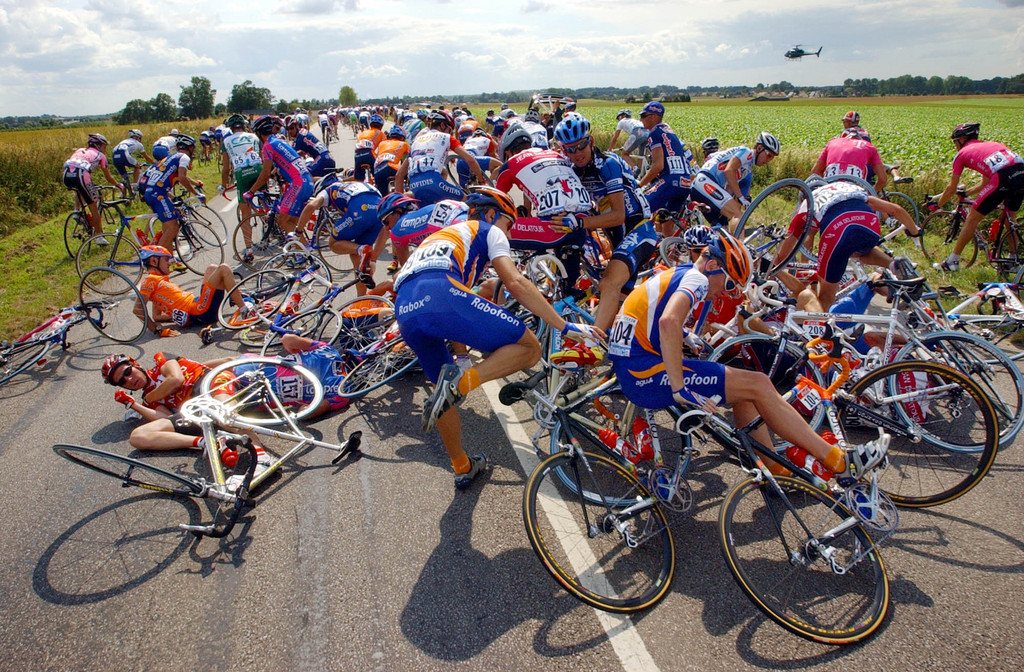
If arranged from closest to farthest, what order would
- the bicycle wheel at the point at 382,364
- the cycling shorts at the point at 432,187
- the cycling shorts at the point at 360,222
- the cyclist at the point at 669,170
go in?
the bicycle wheel at the point at 382,364, the cycling shorts at the point at 360,222, the cyclist at the point at 669,170, the cycling shorts at the point at 432,187

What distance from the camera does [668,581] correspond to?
2965 millimetres

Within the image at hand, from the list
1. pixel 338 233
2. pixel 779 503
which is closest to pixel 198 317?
pixel 338 233

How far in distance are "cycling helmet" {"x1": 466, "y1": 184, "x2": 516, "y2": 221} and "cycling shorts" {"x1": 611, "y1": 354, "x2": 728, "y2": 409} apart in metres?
1.53

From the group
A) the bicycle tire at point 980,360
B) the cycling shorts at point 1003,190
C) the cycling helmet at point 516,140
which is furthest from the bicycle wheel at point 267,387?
the cycling shorts at point 1003,190

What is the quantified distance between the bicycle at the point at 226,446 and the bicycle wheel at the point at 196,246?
589cm

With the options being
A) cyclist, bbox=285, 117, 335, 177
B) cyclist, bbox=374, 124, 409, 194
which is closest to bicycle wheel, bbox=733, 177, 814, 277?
cyclist, bbox=374, 124, 409, 194

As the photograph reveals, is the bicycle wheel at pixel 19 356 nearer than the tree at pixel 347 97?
Yes

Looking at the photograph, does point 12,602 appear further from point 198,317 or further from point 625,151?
point 625,151

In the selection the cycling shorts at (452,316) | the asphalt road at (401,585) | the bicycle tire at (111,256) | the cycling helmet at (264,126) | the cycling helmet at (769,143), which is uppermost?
the cycling helmet at (264,126)

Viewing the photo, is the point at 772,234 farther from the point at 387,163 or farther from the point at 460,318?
the point at 387,163

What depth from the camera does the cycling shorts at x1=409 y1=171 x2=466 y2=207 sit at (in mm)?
8430

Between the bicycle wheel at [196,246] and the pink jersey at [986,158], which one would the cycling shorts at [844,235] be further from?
the bicycle wheel at [196,246]

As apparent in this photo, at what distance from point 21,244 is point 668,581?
1540cm

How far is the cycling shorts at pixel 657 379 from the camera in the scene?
10.5 feet
